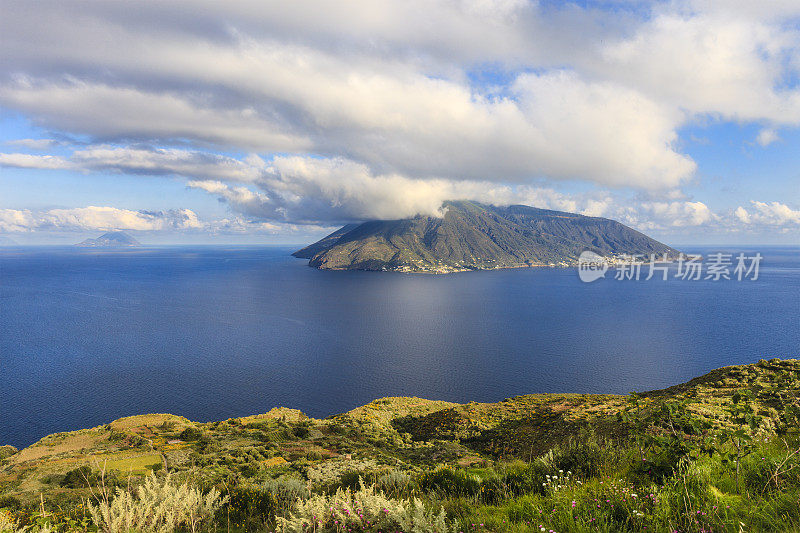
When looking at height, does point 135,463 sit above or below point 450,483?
below

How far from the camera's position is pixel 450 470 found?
37.3 feet

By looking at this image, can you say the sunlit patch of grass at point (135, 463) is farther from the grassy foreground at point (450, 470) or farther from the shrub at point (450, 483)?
the shrub at point (450, 483)

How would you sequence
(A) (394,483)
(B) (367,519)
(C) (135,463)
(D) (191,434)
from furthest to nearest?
(D) (191,434) → (C) (135,463) → (A) (394,483) → (B) (367,519)

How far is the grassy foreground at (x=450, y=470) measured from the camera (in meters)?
5.64

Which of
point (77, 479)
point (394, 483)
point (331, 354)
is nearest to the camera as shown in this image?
point (394, 483)

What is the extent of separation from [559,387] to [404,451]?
68850 mm

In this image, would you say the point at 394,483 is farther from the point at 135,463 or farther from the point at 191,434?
the point at 191,434

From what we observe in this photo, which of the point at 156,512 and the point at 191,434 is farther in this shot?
the point at 191,434

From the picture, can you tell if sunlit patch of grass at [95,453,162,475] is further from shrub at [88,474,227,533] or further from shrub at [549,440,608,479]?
shrub at [549,440,608,479]

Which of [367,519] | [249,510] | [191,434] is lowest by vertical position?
[191,434]

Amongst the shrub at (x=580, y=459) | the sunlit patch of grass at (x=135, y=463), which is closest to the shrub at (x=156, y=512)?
the shrub at (x=580, y=459)

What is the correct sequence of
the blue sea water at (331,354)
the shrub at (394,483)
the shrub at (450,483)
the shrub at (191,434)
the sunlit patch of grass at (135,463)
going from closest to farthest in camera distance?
the shrub at (450,483), the shrub at (394,483), the sunlit patch of grass at (135,463), the shrub at (191,434), the blue sea water at (331,354)

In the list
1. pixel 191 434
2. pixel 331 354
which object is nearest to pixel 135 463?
pixel 191 434

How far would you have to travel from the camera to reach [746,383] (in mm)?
36125
